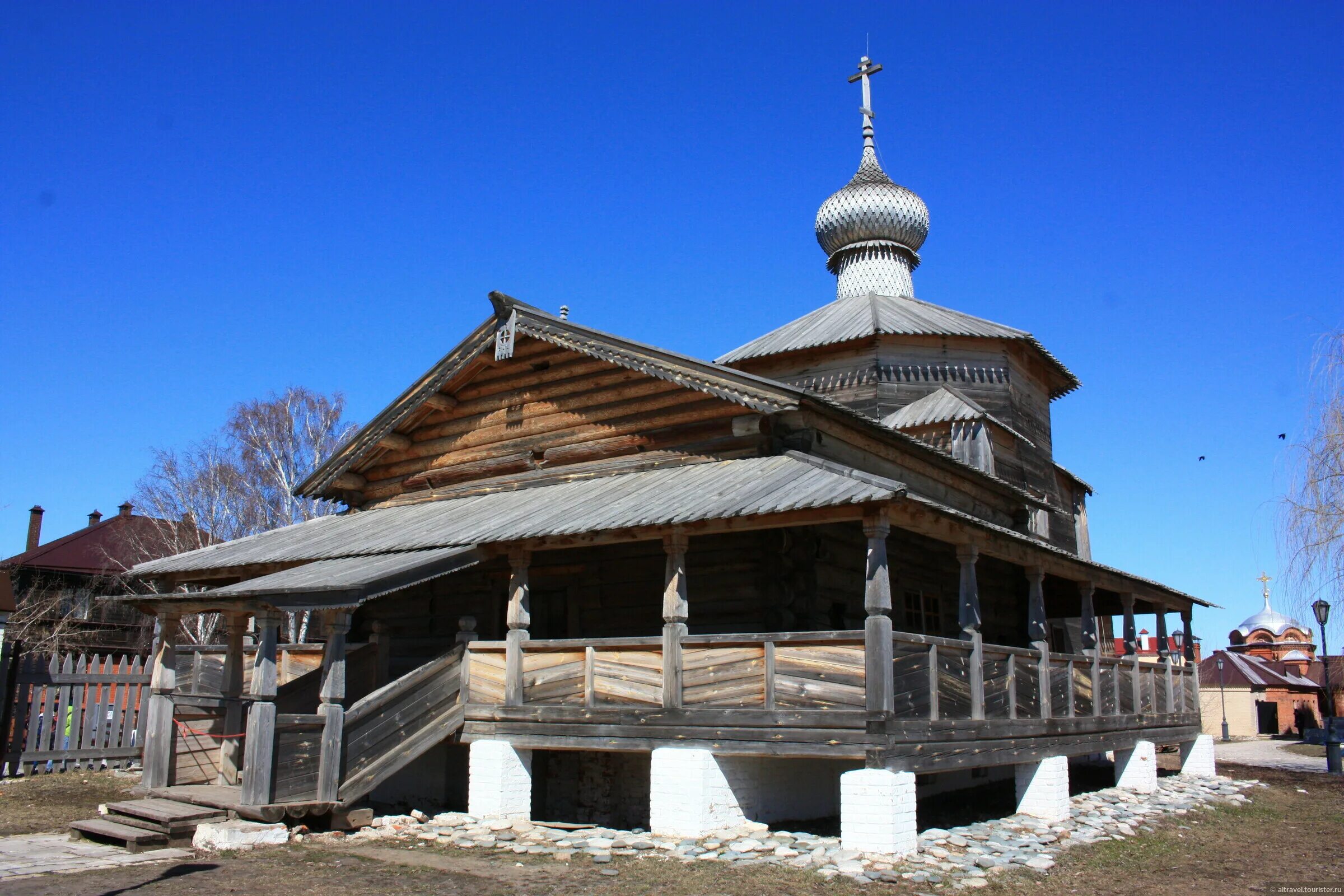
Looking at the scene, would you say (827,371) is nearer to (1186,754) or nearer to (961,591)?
(1186,754)

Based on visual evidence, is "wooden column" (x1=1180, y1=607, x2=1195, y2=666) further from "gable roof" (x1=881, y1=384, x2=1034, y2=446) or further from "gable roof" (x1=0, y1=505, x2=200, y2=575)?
"gable roof" (x1=0, y1=505, x2=200, y2=575)

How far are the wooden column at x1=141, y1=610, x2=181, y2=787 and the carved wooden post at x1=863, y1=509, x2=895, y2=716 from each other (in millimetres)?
8046

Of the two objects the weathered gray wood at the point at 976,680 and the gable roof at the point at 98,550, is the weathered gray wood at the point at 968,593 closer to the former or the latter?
the weathered gray wood at the point at 976,680

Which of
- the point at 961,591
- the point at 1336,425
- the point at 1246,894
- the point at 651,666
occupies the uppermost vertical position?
the point at 1336,425

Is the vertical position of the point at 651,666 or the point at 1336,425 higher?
the point at 1336,425

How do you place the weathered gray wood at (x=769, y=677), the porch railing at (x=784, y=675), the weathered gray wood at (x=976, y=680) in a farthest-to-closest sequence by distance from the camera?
the weathered gray wood at (x=976, y=680)
the weathered gray wood at (x=769, y=677)
the porch railing at (x=784, y=675)

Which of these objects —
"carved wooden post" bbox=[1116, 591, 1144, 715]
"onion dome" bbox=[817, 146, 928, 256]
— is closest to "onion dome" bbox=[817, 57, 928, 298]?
"onion dome" bbox=[817, 146, 928, 256]

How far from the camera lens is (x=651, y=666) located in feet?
41.2

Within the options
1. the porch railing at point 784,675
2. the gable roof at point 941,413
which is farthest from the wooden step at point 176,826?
the gable roof at point 941,413

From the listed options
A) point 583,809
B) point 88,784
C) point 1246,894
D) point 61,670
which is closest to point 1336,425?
point 1246,894

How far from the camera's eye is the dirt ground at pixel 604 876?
31.6 feet

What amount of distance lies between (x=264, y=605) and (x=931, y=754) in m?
7.12

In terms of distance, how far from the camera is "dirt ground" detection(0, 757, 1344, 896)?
962 cm

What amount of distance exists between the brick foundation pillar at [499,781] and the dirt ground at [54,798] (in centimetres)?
464
